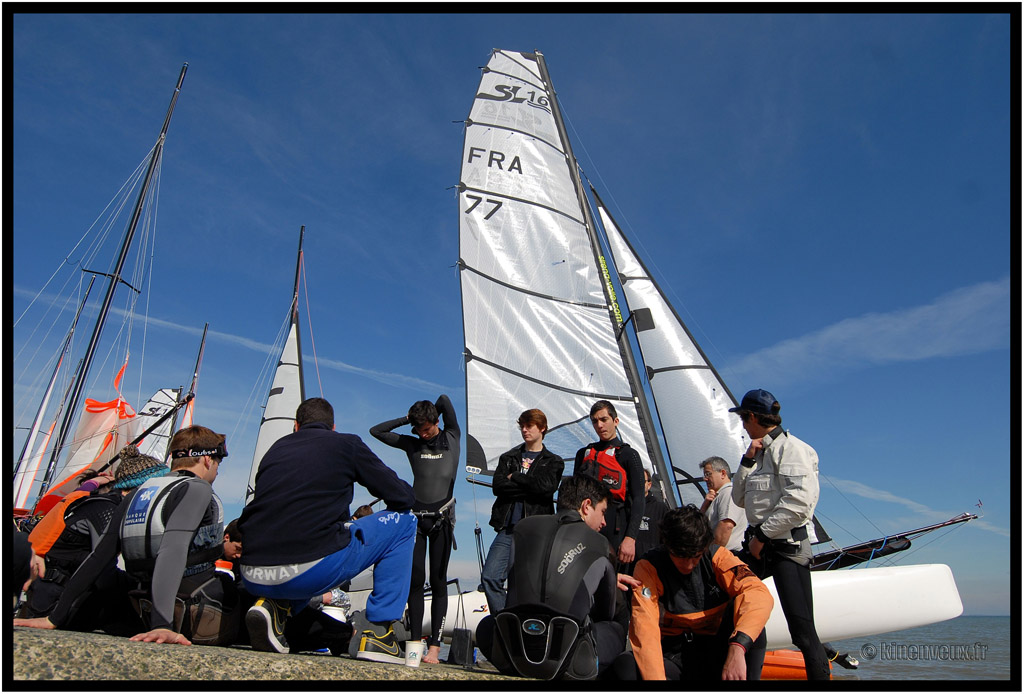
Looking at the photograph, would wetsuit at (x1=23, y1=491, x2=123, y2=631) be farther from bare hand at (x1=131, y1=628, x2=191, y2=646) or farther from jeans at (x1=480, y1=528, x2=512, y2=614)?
jeans at (x1=480, y1=528, x2=512, y2=614)

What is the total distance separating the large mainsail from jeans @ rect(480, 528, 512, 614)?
18.7 metres

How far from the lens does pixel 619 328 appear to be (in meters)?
10.1

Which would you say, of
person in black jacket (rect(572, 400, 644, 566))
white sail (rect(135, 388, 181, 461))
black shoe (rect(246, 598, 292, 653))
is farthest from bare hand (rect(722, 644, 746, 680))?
white sail (rect(135, 388, 181, 461))

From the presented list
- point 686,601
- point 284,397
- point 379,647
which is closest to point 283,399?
point 284,397

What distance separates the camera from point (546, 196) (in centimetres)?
1163

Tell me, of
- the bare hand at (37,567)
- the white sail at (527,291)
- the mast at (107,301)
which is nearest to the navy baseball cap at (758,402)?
the bare hand at (37,567)

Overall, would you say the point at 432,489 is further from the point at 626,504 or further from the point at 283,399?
the point at 283,399

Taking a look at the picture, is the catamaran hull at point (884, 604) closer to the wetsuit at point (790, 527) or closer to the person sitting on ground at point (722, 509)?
the person sitting on ground at point (722, 509)

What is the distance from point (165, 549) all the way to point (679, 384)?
8638 millimetres

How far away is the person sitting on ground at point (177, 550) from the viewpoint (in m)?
3.02


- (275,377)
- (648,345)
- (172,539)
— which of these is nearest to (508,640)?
(172,539)

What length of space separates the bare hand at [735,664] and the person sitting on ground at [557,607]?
22.5 inches

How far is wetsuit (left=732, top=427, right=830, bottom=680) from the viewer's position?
332 cm

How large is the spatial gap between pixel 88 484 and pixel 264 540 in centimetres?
295
